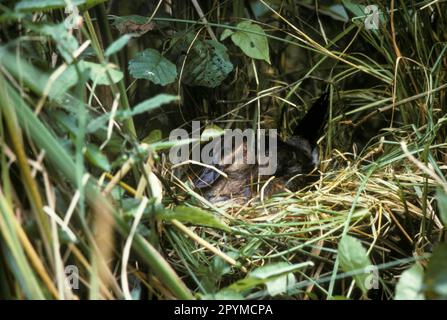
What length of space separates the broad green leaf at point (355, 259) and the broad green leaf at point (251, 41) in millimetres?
590

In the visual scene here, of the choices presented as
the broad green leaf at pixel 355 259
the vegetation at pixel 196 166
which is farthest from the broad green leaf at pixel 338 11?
the broad green leaf at pixel 355 259

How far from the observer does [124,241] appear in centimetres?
99

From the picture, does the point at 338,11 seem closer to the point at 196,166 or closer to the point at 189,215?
the point at 196,166

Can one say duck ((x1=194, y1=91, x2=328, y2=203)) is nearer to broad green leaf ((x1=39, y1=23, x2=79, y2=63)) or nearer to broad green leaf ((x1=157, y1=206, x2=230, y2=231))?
broad green leaf ((x1=157, y1=206, x2=230, y2=231))

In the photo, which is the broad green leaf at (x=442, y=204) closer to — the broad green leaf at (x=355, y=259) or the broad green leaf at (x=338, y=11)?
the broad green leaf at (x=355, y=259)

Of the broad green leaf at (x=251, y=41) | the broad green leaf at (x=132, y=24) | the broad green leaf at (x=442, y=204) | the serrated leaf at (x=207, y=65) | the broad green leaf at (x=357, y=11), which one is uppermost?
the broad green leaf at (x=132, y=24)

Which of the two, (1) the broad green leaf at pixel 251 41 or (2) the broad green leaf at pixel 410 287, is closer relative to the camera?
(2) the broad green leaf at pixel 410 287

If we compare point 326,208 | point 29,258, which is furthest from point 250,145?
point 29,258

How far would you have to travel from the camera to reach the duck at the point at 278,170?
1.59 m

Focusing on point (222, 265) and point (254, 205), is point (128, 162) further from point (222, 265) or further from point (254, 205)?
point (254, 205)

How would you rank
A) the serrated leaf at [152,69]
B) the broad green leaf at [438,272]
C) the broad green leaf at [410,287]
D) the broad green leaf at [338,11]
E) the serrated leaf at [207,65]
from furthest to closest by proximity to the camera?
the broad green leaf at [338,11] < the serrated leaf at [207,65] < the serrated leaf at [152,69] < the broad green leaf at [410,287] < the broad green leaf at [438,272]

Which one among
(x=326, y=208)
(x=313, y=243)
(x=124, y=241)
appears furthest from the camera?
(x=326, y=208)

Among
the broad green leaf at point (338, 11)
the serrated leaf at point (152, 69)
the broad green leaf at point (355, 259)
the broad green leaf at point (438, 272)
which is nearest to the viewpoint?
the broad green leaf at point (438, 272)
